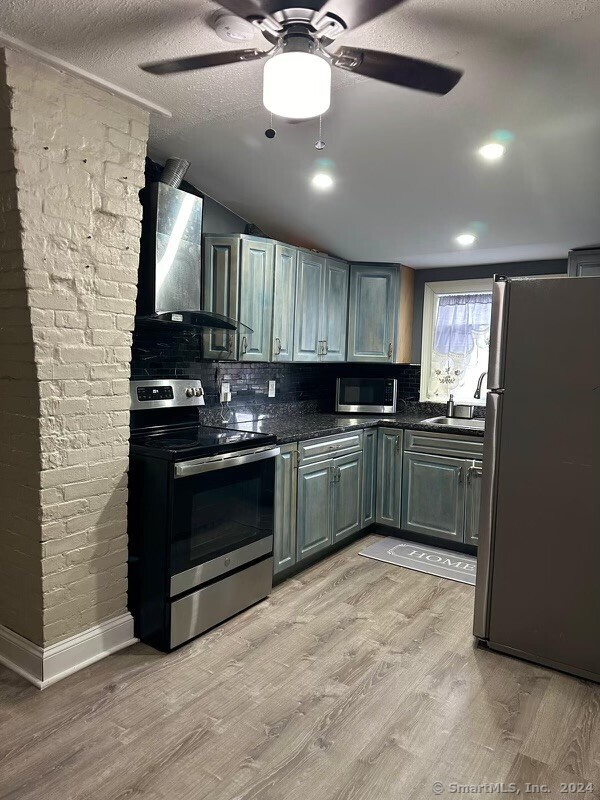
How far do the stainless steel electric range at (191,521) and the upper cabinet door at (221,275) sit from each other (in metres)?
0.61

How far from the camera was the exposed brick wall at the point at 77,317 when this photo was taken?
6.77 feet

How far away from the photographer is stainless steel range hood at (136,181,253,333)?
8.92ft

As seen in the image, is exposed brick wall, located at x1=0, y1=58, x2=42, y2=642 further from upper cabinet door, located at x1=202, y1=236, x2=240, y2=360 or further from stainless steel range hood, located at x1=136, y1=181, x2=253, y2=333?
upper cabinet door, located at x1=202, y1=236, x2=240, y2=360

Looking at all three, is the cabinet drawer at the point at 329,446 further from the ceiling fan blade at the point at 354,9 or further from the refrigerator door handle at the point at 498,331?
the ceiling fan blade at the point at 354,9

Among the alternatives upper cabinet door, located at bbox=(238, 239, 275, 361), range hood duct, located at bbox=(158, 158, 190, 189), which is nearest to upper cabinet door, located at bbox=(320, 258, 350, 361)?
upper cabinet door, located at bbox=(238, 239, 275, 361)

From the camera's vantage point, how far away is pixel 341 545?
381 cm

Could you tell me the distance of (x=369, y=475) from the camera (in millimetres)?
3998

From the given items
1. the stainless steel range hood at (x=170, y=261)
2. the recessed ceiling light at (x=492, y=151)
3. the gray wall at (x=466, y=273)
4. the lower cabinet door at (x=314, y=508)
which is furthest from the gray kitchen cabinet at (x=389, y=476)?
the recessed ceiling light at (x=492, y=151)

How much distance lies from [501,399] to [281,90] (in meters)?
1.68

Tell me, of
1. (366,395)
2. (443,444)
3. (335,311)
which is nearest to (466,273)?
(335,311)

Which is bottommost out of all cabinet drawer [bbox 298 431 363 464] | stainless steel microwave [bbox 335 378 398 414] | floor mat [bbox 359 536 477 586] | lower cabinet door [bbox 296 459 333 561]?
floor mat [bbox 359 536 477 586]

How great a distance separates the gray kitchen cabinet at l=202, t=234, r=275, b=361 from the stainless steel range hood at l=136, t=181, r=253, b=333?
13.7 inches

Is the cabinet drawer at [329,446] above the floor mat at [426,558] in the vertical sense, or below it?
above

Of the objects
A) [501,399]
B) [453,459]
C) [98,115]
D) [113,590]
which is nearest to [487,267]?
[453,459]
